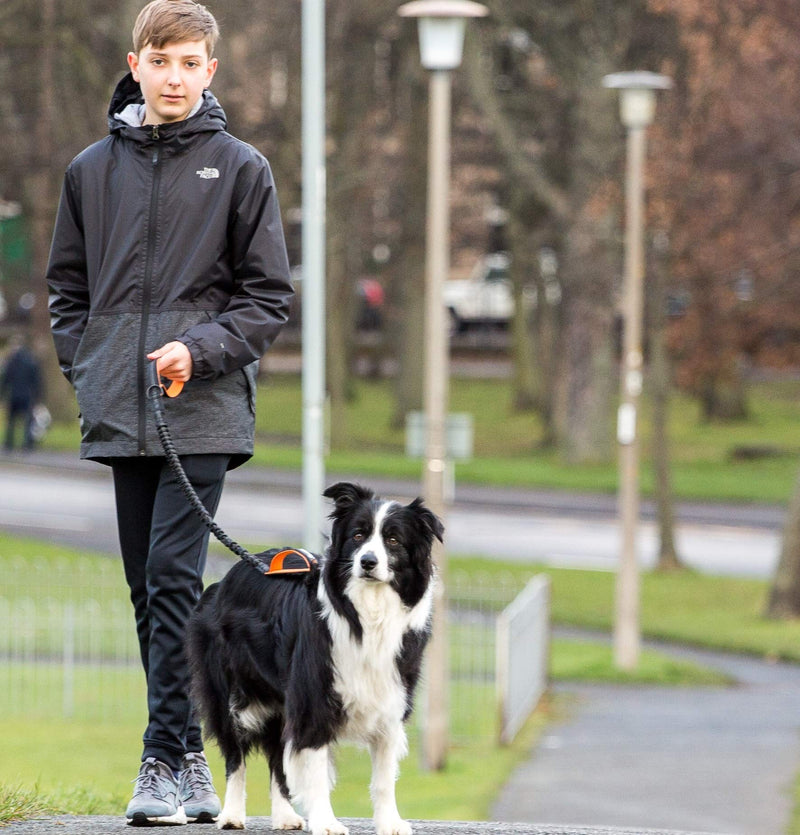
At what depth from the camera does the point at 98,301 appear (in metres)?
5.15

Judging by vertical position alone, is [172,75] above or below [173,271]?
above

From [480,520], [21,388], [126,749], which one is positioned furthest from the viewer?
[21,388]

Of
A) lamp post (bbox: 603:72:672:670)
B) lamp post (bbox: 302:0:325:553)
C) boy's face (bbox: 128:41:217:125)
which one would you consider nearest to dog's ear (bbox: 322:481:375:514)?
boy's face (bbox: 128:41:217:125)

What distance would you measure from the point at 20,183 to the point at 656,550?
40.4ft

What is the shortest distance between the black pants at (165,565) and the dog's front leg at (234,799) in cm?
16

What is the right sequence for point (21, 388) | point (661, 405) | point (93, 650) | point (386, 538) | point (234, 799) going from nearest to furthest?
point (386, 538)
point (234, 799)
point (93, 650)
point (661, 405)
point (21, 388)

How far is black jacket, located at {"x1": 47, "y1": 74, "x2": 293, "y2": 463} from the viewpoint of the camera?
5.09 meters

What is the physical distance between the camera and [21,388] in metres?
36.5

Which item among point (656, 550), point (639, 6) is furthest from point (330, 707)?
point (639, 6)

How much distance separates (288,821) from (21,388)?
31952 mm

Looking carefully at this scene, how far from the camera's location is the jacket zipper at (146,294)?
5.08m

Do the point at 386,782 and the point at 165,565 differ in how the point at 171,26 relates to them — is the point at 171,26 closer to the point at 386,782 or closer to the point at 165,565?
the point at 165,565

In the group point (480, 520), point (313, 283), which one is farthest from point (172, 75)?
point (480, 520)

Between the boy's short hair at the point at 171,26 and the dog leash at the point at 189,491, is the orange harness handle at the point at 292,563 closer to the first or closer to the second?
the dog leash at the point at 189,491
